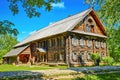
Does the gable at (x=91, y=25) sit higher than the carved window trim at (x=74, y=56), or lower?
higher

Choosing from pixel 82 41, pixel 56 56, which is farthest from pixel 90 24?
pixel 56 56

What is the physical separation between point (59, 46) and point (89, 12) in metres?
7.79

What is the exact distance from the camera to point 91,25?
37688 mm

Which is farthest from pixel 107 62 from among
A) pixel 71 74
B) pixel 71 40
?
pixel 71 74

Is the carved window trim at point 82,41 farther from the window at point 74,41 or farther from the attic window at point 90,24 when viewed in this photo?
the attic window at point 90,24

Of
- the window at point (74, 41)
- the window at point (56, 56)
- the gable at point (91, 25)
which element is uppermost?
the gable at point (91, 25)

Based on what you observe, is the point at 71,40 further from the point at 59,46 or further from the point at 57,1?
the point at 57,1

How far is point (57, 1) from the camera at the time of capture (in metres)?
11.9

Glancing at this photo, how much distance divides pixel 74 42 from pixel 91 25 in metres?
5.90

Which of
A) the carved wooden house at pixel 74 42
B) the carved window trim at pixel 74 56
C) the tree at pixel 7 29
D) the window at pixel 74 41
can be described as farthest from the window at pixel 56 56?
the tree at pixel 7 29

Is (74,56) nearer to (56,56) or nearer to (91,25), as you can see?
(56,56)

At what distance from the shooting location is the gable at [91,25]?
35141 mm

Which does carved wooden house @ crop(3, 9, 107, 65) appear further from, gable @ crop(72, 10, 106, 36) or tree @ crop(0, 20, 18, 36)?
tree @ crop(0, 20, 18, 36)

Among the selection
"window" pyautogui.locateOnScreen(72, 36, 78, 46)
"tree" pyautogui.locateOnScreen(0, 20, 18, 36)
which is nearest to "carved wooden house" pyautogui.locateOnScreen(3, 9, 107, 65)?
"window" pyautogui.locateOnScreen(72, 36, 78, 46)
